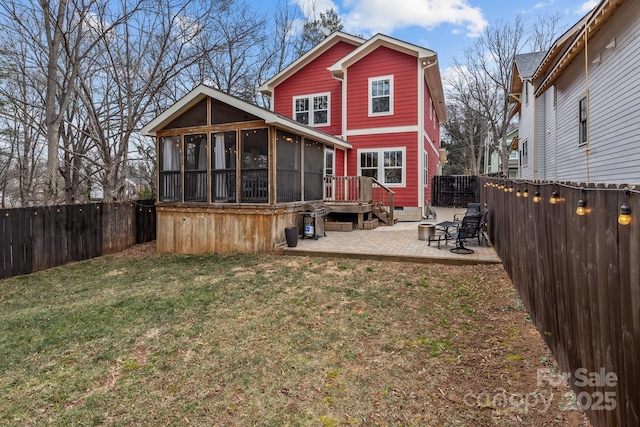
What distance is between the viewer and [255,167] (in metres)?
8.75

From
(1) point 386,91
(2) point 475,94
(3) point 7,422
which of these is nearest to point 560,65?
(1) point 386,91

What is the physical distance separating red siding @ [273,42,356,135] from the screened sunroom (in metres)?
5.08

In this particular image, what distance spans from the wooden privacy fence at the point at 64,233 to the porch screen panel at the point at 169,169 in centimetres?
170

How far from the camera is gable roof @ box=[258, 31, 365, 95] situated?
14531 mm

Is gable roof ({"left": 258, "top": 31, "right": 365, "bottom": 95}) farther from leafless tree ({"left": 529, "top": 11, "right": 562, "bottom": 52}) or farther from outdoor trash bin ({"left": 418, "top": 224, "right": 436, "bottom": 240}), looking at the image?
leafless tree ({"left": 529, "top": 11, "right": 562, "bottom": 52})

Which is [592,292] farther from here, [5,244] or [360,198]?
[5,244]

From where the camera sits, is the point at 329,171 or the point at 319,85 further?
the point at 319,85

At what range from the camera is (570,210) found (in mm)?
2543

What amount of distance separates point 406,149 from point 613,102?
643 cm

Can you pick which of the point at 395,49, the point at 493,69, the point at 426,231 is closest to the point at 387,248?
the point at 426,231

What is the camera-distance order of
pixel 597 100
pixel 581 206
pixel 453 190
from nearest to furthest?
1. pixel 581 206
2. pixel 597 100
3. pixel 453 190

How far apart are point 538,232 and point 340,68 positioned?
1179 cm

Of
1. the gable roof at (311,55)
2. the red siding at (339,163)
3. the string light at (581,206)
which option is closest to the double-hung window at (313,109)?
the gable roof at (311,55)

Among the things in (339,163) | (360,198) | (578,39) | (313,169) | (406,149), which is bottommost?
(360,198)
